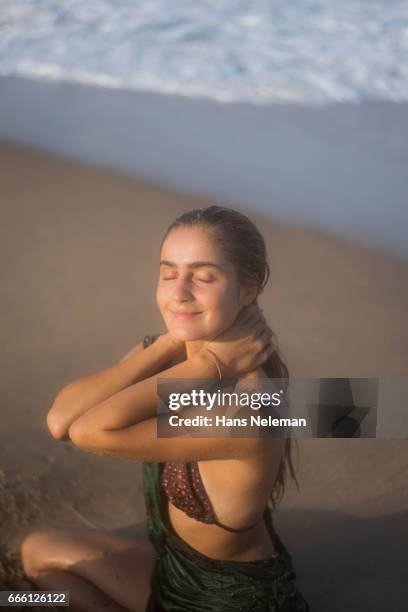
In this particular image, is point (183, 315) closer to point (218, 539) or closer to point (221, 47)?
point (218, 539)

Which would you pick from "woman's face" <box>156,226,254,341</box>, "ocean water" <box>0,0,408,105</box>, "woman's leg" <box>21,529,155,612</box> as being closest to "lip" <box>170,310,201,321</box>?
"woman's face" <box>156,226,254,341</box>

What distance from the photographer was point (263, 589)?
93 centimetres

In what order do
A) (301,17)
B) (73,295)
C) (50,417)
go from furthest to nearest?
(301,17)
(73,295)
(50,417)

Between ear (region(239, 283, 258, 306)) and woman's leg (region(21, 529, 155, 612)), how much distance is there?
16.8 inches

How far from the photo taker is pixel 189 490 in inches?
35.2

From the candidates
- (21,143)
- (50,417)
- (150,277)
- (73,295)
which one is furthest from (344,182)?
(50,417)

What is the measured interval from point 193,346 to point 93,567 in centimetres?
38

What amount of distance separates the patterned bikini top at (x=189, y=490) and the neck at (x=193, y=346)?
135 mm

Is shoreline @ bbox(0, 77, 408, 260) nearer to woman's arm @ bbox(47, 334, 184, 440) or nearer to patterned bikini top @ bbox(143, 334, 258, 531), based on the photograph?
woman's arm @ bbox(47, 334, 184, 440)

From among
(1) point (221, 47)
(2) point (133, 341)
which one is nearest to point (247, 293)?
(2) point (133, 341)

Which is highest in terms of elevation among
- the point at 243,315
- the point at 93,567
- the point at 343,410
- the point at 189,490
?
the point at 243,315

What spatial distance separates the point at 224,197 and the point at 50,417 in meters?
0.80

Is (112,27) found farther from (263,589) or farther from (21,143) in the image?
(263,589)

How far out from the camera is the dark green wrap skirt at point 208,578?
36.5 inches
